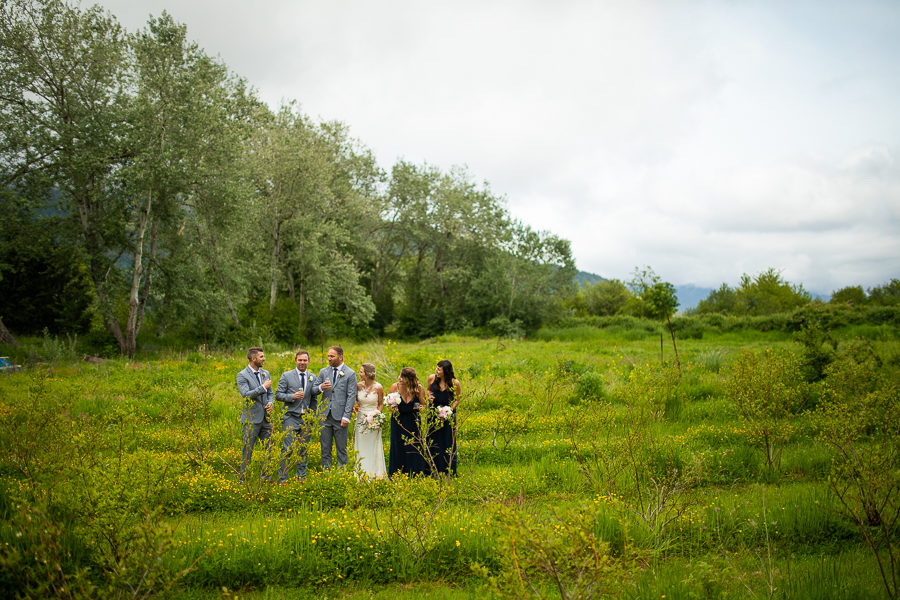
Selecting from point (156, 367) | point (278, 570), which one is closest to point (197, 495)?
point (278, 570)

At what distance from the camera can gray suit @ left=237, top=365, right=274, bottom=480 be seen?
27.1ft

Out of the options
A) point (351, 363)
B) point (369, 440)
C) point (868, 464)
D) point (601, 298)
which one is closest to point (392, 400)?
point (369, 440)

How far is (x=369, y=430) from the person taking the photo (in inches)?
346

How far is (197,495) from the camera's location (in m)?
7.45

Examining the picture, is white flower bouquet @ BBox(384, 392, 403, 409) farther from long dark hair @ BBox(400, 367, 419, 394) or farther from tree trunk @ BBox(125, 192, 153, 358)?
tree trunk @ BBox(125, 192, 153, 358)

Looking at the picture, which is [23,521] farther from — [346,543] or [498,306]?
[498,306]

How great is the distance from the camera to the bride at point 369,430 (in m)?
8.84

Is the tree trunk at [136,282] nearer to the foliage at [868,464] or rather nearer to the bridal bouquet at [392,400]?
the bridal bouquet at [392,400]

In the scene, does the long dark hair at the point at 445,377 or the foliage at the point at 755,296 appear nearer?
the long dark hair at the point at 445,377

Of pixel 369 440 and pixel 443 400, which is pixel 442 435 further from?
pixel 369 440

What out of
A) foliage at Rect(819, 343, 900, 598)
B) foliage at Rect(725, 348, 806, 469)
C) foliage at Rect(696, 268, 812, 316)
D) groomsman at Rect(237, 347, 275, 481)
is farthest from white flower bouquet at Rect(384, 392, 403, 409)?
foliage at Rect(696, 268, 812, 316)

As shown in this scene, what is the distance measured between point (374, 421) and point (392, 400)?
0.49 metres

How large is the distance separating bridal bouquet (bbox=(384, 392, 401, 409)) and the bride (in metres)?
0.45

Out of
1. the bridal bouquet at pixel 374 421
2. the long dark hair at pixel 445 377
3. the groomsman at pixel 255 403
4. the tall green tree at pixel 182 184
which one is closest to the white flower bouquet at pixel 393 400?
the bridal bouquet at pixel 374 421
